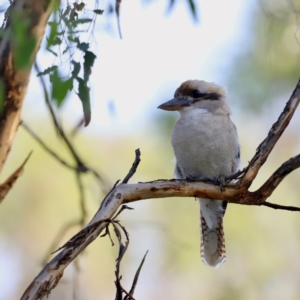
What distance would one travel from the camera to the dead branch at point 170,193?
5.20 ft

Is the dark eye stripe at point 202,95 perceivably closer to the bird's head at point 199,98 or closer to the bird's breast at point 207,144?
the bird's head at point 199,98

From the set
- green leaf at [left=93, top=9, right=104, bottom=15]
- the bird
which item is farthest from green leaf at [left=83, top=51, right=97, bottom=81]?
the bird

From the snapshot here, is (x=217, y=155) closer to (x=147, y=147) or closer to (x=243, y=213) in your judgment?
(x=147, y=147)

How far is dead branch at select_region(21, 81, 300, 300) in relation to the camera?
1.59 metres

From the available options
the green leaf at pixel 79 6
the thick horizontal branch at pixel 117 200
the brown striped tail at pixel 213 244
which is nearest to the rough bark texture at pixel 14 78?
the green leaf at pixel 79 6

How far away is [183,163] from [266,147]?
84 cm

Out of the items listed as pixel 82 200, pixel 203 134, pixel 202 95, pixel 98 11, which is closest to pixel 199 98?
pixel 202 95

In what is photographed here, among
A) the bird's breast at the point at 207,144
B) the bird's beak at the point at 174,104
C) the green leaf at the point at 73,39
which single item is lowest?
the green leaf at the point at 73,39

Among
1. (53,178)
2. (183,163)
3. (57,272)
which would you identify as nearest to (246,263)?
(53,178)

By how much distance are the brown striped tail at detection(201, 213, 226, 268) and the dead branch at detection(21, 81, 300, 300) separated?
1.14 m

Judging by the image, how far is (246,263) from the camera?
219 inches

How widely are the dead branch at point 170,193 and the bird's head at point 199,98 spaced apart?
0.83 metres

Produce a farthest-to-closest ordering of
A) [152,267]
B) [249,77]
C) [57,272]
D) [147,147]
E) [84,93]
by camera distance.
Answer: [152,267] < [147,147] < [249,77] < [84,93] < [57,272]

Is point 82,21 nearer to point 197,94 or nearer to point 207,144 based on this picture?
point 207,144
